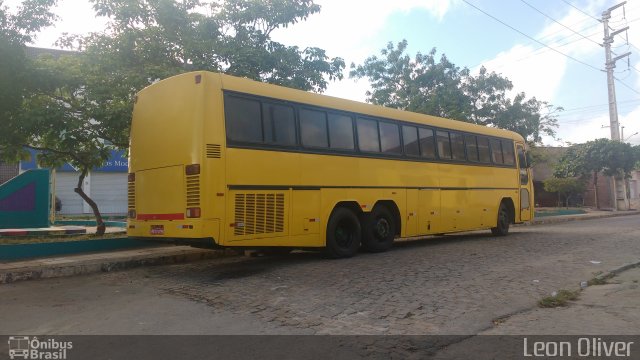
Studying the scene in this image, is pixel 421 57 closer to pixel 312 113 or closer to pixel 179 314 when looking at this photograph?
pixel 312 113

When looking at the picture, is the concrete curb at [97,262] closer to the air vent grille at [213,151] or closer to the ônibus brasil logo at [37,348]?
the air vent grille at [213,151]

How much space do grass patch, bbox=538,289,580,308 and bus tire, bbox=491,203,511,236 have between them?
30.4 feet

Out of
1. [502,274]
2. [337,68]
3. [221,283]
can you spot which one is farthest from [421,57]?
[221,283]

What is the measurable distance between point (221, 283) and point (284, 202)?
6.52ft

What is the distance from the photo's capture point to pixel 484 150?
1474 centimetres

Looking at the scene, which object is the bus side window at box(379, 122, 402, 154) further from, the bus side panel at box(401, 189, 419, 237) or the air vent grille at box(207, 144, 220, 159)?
the air vent grille at box(207, 144, 220, 159)

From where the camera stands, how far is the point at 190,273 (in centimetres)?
868

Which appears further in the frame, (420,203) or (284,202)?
(420,203)

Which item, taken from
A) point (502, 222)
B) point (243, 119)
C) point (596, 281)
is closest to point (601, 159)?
point (502, 222)

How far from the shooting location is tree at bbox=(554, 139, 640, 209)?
31.0 m

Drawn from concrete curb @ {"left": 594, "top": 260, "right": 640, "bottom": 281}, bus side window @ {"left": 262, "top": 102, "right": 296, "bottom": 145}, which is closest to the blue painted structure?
bus side window @ {"left": 262, "top": 102, "right": 296, "bottom": 145}

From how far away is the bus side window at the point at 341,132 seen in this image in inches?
395

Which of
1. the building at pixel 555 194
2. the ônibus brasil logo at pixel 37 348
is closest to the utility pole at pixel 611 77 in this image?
the building at pixel 555 194

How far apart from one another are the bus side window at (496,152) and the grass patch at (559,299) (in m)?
9.03
